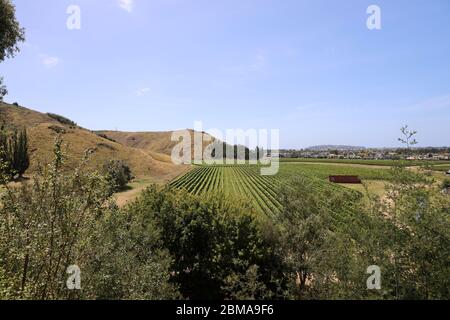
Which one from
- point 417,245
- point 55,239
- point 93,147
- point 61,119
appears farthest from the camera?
point 61,119

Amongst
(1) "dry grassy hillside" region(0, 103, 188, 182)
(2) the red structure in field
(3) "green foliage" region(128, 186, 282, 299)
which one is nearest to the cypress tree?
(1) "dry grassy hillside" region(0, 103, 188, 182)

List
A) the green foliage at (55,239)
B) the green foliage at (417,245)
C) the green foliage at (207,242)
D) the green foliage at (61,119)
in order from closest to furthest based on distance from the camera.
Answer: the green foliage at (55,239) → the green foliage at (417,245) → the green foliage at (207,242) → the green foliage at (61,119)

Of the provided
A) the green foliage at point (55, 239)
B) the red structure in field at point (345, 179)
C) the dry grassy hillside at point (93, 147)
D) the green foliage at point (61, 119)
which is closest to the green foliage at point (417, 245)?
the green foliage at point (55, 239)

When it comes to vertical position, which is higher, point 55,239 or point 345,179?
point 55,239

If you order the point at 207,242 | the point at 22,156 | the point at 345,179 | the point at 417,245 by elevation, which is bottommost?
the point at 207,242

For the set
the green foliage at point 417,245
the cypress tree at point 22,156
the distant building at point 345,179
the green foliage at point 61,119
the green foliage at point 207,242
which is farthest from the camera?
the green foliage at point 61,119

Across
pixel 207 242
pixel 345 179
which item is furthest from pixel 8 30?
pixel 345 179

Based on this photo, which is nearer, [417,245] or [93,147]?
[417,245]

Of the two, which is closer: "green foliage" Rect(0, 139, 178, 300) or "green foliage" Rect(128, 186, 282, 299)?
"green foliage" Rect(0, 139, 178, 300)

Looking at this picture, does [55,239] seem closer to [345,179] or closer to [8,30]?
[8,30]

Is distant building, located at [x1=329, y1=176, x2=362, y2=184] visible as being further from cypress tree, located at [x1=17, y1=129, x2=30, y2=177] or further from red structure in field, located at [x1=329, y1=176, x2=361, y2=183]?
cypress tree, located at [x1=17, y1=129, x2=30, y2=177]

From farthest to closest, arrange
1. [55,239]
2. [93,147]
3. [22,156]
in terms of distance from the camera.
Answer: [93,147] < [22,156] < [55,239]

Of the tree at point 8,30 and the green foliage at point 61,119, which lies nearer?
the tree at point 8,30

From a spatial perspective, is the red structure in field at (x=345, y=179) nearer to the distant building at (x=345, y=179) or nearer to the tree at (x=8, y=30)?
the distant building at (x=345, y=179)
